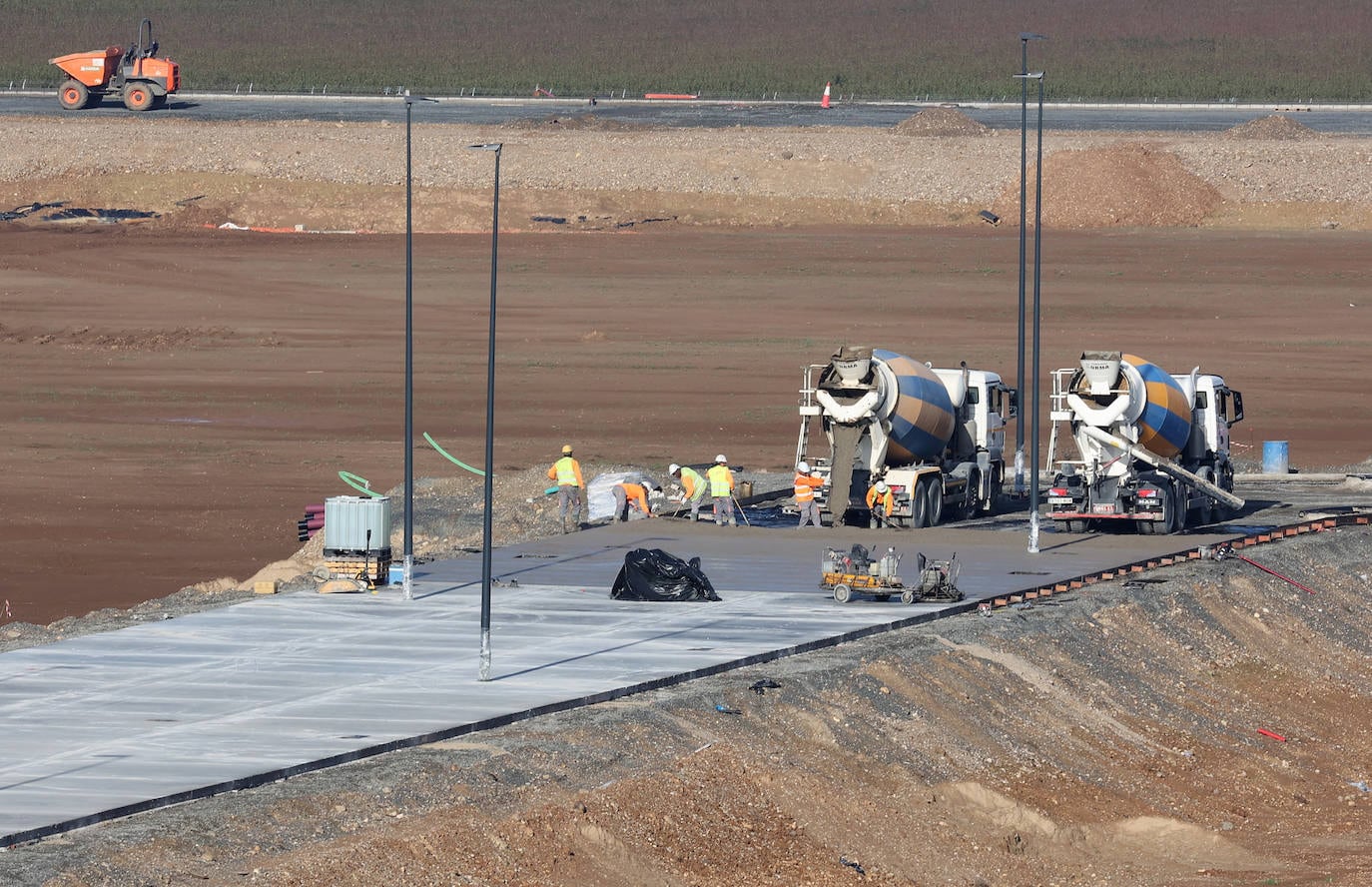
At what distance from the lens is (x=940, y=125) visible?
97.5 meters

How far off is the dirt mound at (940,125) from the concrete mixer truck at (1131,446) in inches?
1969

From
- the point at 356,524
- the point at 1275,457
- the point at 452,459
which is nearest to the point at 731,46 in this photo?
the point at 1275,457

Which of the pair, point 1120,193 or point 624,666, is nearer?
point 624,666

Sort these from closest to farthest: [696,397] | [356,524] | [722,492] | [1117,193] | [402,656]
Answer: [402,656] < [356,524] < [722,492] < [696,397] < [1117,193]

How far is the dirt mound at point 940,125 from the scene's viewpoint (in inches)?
3824

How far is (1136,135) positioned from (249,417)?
46878mm

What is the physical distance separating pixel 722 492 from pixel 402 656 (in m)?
14.3

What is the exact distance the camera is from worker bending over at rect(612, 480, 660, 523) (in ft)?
159

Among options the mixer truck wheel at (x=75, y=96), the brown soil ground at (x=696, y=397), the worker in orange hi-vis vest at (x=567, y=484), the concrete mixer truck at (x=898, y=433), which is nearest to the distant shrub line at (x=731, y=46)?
the mixer truck wheel at (x=75, y=96)

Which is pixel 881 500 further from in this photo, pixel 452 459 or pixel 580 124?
pixel 580 124

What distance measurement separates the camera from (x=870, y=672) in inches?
1300

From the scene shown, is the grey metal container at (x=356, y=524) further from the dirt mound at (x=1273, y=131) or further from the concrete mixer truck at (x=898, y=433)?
the dirt mound at (x=1273, y=131)

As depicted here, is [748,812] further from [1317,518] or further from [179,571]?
[1317,518]

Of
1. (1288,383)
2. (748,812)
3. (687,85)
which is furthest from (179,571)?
(687,85)
